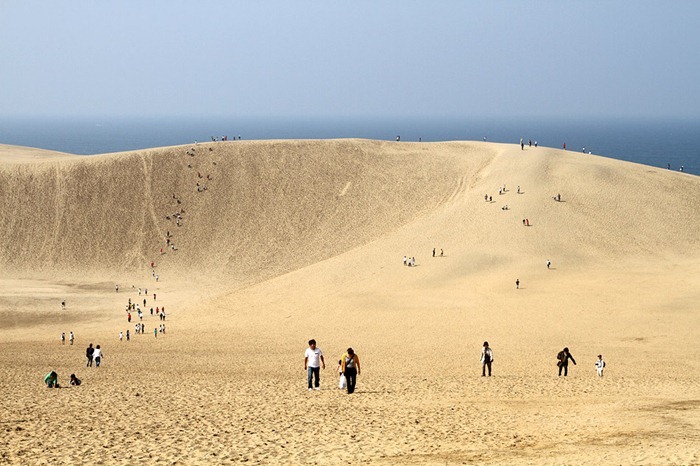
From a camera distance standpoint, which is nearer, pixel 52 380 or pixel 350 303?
pixel 52 380

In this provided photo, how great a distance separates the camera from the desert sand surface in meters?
14.5

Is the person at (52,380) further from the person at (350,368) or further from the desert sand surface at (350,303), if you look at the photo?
the person at (350,368)

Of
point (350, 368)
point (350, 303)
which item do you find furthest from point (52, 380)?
point (350, 303)

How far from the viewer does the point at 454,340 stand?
3192 centimetres

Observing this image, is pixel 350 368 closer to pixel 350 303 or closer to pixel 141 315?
pixel 350 303

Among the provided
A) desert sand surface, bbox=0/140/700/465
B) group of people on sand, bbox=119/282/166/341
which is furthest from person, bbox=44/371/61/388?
group of people on sand, bbox=119/282/166/341

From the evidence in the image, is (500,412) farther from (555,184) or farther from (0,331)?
→ (555,184)

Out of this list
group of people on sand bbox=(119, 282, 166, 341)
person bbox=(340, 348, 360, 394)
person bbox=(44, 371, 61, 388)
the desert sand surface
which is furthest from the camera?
group of people on sand bbox=(119, 282, 166, 341)

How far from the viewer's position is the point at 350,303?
4016 centimetres

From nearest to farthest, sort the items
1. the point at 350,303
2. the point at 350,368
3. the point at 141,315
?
the point at 350,368 < the point at 350,303 < the point at 141,315

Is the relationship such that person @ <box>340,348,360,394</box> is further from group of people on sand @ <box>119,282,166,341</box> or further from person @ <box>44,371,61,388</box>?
group of people on sand @ <box>119,282,166,341</box>

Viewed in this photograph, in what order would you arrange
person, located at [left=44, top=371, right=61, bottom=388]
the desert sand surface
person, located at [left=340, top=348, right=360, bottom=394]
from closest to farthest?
the desert sand surface < person, located at [left=340, top=348, right=360, bottom=394] < person, located at [left=44, top=371, right=61, bottom=388]

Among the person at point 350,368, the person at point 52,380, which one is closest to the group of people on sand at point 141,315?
the person at point 52,380

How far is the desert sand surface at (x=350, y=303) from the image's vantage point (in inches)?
571
